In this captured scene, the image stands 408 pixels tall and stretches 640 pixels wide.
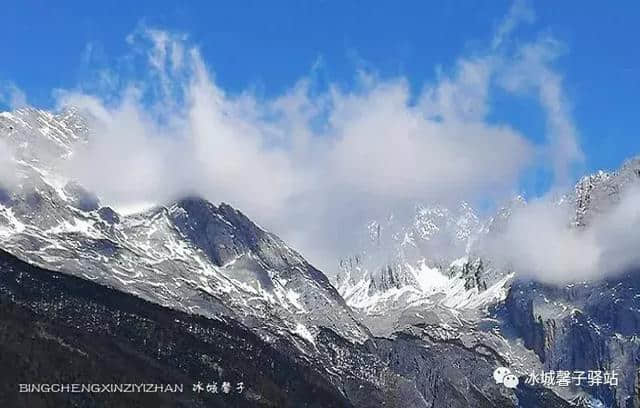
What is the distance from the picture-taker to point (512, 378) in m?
195

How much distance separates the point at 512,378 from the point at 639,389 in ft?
96.4

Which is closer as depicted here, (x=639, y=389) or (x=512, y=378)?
(x=639, y=389)

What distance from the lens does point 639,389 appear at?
560 feet
